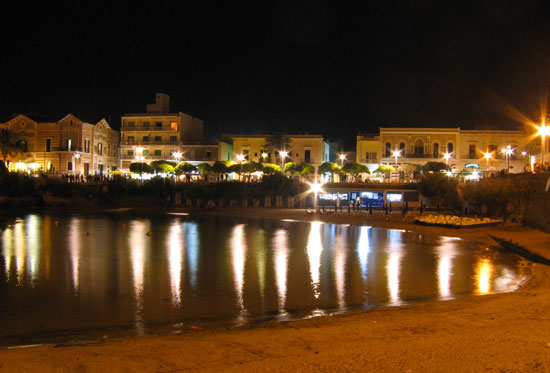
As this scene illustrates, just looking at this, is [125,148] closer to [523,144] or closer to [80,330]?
[523,144]

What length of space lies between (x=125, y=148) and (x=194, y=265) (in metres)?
48.0

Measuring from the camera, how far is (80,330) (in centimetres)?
1031

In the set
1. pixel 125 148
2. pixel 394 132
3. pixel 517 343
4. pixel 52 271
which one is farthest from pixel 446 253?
pixel 125 148

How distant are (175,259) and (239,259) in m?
2.65

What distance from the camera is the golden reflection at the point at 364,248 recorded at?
18.2m

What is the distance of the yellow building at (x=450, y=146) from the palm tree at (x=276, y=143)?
439 inches

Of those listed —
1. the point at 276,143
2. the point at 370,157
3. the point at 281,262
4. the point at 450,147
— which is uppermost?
the point at 276,143

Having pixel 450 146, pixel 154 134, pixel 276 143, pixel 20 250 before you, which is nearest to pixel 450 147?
pixel 450 146

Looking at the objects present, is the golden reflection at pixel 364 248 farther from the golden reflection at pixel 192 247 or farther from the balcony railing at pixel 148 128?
the balcony railing at pixel 148 128

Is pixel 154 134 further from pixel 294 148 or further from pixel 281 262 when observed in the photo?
pixel 281 262

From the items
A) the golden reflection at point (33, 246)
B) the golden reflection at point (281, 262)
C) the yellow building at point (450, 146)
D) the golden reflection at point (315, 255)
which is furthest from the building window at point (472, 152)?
the golden reflection at point (33, 246)

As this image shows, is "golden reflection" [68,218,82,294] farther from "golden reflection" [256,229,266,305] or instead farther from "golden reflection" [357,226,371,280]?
"golden reflection" [357,226,371,280]

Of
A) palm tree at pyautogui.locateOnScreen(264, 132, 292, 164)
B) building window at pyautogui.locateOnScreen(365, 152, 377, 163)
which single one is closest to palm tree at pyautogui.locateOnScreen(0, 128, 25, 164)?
palm tree at pyautogui.locateOnScreen(264, 132, 292, 164)

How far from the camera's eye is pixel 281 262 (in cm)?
1898
